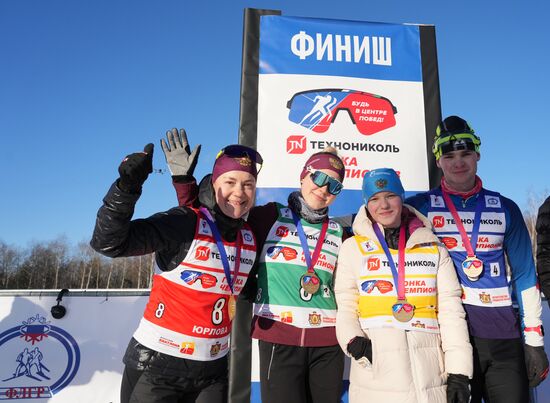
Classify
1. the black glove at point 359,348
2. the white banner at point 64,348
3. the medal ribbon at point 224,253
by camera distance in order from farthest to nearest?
the white banner at point 64,348, the medal ribbon at point 224,253, the black glove at point 359,348

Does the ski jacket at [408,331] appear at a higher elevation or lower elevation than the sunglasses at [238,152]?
lower

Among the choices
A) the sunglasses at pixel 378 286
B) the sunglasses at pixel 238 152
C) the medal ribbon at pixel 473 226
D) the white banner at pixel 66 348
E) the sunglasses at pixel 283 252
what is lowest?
the white banner at pixel 66 348

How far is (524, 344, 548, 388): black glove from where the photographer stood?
2521 millimetres

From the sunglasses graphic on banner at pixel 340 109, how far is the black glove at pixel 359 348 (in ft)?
8.13

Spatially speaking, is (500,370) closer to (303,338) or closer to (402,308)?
(402,308)

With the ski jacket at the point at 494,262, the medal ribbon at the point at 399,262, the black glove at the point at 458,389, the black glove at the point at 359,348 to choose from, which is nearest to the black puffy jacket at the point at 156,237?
the black glove at the point at 359,348

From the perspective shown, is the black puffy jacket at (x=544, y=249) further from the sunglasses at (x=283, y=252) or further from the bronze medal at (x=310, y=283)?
the sunglasses at (x=283, y=252)

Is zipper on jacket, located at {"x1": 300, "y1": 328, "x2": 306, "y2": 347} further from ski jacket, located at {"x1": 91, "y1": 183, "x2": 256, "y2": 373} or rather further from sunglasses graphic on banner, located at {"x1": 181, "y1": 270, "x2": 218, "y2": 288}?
sunglasses graphic on banner, located at {"x1": 181, "y1": 270, "x2": 218, "y2": 288}

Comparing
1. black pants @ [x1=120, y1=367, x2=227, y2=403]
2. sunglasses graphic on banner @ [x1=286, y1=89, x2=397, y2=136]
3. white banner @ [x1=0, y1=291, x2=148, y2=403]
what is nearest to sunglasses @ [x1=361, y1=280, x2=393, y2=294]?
black pants @ [x1=120, y1=367, x2=227, y2=403]

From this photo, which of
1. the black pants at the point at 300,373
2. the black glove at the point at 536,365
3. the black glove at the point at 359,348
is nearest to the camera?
the black glove at the point at 359,348

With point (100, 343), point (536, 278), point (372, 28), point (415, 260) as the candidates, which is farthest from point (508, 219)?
point (100, 343)

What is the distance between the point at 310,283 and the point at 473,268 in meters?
1.10

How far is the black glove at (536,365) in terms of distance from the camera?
2521 millimetres

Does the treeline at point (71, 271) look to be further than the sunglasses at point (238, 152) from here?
Yes
